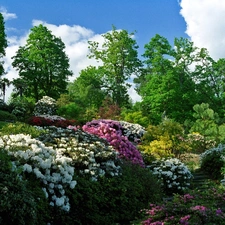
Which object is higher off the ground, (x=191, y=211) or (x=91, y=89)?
(x=91, y=89)

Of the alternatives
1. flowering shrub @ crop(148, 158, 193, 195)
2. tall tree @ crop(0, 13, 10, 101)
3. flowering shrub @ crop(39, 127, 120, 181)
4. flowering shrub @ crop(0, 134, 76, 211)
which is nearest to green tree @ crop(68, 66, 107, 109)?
tall tree @ crop(0, 13, 10, 101)

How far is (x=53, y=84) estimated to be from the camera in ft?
134

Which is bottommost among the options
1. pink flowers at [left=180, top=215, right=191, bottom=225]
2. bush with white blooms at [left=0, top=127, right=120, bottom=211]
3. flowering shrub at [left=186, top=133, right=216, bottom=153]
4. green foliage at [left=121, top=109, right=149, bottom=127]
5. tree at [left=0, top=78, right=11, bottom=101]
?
pink flowers at [left=180, top=215, right=191, bottom=225]

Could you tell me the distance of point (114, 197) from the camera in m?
8.38

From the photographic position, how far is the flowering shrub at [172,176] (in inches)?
514

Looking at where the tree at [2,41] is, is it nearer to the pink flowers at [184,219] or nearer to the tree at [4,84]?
the tree at [4,84]

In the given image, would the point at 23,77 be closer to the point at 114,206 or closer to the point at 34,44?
the point at 34,44

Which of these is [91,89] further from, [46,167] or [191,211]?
[191,211]

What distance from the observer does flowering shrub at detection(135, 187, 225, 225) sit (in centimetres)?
585

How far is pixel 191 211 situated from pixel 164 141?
10.1 meters

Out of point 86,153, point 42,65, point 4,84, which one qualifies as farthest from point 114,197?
point 42,65

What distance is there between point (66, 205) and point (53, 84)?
1361 inches

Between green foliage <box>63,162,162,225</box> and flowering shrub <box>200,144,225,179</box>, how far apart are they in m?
6.49

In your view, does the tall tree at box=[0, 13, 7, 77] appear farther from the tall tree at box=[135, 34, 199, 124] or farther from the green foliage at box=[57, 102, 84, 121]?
the tall tree at box=[135, 34, 199, 124]
